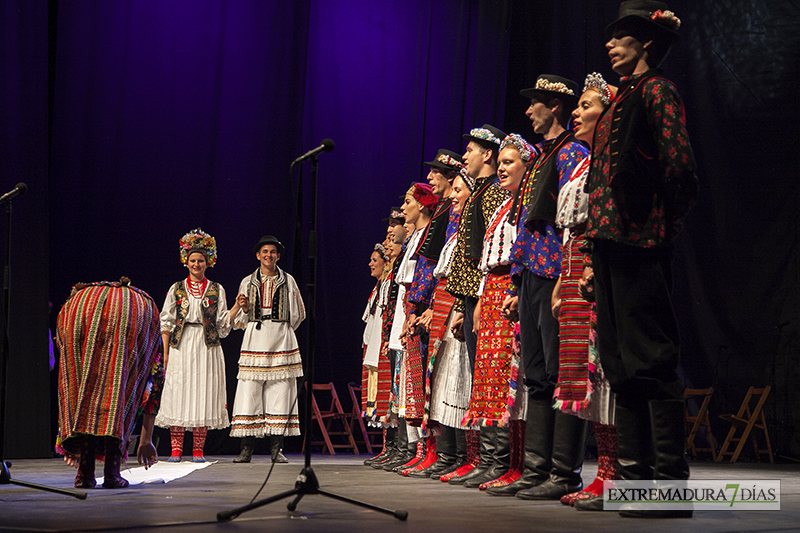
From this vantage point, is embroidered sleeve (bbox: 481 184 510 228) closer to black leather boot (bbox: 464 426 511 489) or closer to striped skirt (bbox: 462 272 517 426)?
striped skirt (bbox: 462 272 517 426)

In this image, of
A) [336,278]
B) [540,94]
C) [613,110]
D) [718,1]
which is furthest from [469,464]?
[718,1]

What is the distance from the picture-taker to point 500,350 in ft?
13.8

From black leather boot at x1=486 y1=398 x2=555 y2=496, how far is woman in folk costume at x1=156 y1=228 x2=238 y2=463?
4301mm

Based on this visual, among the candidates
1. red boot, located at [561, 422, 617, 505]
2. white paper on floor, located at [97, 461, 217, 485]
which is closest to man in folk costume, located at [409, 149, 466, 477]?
white paper on floor, located at [97, 461, 217, 485]

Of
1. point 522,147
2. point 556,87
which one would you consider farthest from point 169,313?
point 556,87

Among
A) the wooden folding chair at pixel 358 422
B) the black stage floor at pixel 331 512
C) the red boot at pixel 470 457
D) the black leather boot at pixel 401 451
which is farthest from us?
the wooden folding chair at pixel 358 422

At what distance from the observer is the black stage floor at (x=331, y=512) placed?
103 inches

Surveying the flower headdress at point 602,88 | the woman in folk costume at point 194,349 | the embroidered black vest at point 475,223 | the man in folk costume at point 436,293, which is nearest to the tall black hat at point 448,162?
the man in folk costume at point 436,293

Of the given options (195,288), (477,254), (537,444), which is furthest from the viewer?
(195,288)

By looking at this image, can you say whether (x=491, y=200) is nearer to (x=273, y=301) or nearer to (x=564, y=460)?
(x=564, y=460)

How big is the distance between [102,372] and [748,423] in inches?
222

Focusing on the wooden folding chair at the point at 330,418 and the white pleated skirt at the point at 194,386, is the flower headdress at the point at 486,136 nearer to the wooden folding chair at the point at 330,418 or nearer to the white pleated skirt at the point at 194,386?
the white pleated skirt at the point at 194,386

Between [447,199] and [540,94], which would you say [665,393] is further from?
[447,199]

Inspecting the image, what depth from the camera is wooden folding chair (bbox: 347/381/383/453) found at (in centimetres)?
860
